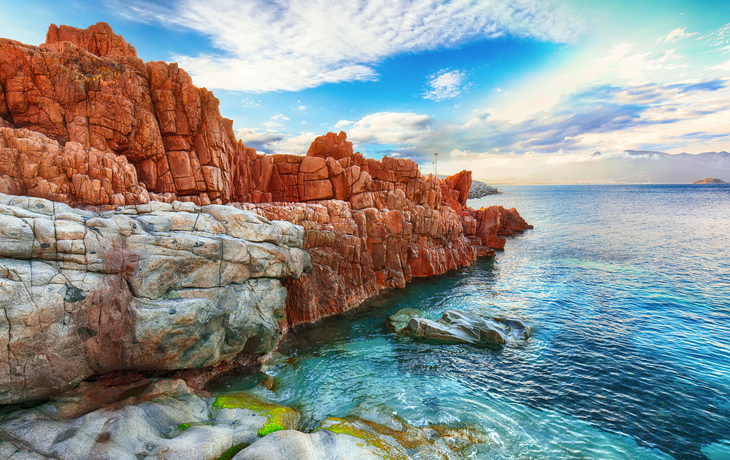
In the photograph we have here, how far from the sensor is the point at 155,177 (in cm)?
3020

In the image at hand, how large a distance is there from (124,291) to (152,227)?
398 centimetres

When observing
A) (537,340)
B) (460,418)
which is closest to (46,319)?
(460,418)

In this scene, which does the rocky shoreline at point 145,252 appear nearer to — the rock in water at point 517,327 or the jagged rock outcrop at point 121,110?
the jagged rock outcrop at point 121,110

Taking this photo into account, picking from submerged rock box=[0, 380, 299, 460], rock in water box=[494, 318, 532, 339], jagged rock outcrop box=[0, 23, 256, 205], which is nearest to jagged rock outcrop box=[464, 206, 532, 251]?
rock in water box=[494, 318, 532, 339]

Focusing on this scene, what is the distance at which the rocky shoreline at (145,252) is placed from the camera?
12.7m

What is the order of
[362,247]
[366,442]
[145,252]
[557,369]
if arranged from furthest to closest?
1. [362,247]
2. [557,369]
3. [145,252]
4. [366,442]

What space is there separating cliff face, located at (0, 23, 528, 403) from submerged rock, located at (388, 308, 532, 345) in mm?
8787

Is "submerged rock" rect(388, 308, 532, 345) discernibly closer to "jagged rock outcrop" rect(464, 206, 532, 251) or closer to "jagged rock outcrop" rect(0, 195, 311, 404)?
"jagged rock outcrop" rect(0, 195, 311, 404)

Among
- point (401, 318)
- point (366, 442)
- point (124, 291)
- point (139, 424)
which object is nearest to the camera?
point (139, 424)

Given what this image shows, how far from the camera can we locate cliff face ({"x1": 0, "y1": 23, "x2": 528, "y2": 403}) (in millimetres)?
13867

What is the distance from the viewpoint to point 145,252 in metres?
16.7

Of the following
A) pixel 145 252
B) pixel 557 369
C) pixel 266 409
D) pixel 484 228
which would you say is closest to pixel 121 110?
pixel 145 252

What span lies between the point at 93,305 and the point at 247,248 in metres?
8.28

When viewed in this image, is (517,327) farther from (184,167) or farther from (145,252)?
(184,167)
